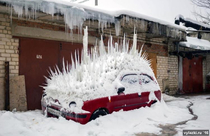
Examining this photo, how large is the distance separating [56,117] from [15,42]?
→ 3069 mm

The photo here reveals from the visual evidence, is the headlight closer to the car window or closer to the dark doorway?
the car window

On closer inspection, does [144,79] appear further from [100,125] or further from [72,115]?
[72,115]

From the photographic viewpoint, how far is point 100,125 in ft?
15.0

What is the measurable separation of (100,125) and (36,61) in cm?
368

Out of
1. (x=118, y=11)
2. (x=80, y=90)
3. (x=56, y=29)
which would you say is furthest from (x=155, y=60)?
(x=80, y=90)

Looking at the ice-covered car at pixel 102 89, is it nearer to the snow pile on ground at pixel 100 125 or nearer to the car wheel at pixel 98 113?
the car wheel at pixel 98 113

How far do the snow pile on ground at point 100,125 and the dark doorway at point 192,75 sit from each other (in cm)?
826

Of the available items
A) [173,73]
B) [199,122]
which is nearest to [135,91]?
[199,122]

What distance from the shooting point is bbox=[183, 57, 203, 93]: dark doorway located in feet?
43.9

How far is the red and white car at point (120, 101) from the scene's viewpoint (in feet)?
14.9

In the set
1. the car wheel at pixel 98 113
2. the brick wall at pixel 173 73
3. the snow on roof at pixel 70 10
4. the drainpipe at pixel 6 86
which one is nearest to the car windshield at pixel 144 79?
the car wheel at pixel 98 113

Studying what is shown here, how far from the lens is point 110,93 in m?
4.98

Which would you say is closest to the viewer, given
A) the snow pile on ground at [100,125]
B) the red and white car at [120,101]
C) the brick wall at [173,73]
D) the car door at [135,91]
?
the snow pile on ground at [100,125]

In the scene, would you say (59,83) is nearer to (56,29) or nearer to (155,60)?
(56,29)
